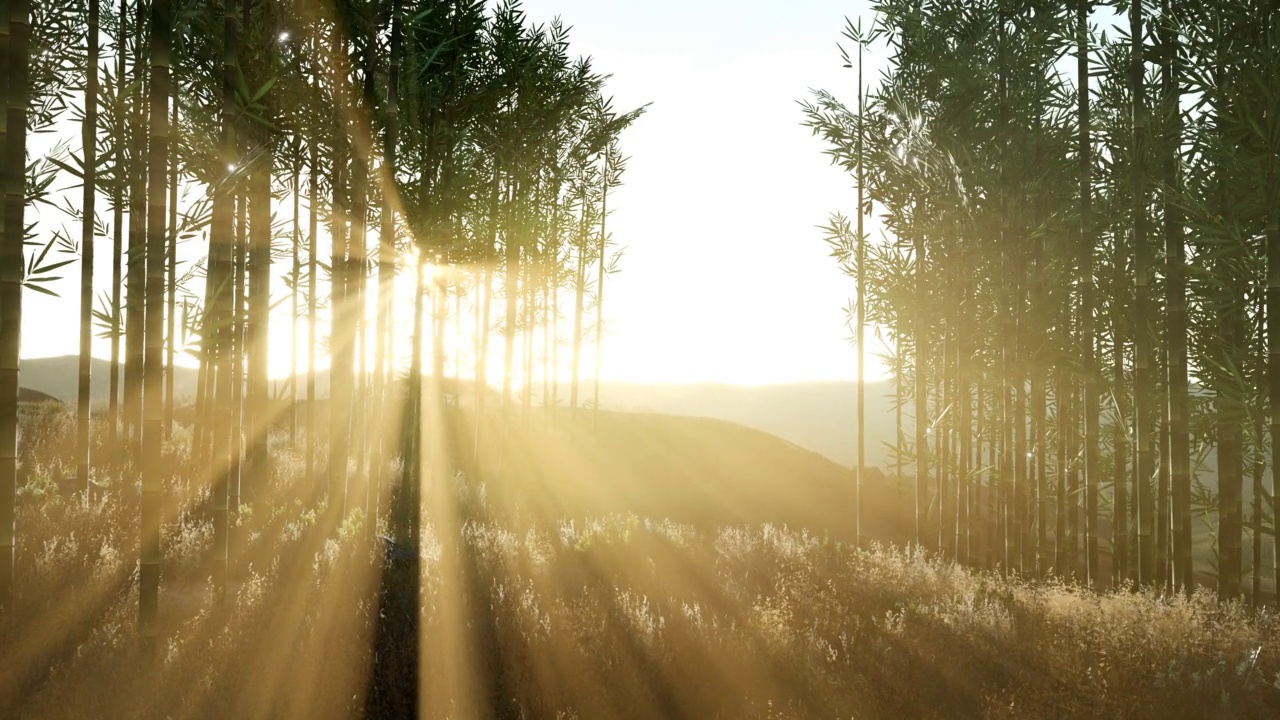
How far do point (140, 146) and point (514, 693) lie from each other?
917cm

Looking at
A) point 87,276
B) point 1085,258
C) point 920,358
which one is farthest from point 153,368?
point 920,358

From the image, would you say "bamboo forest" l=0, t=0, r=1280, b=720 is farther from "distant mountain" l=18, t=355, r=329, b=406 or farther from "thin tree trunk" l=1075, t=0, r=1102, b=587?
"distant mountain" l=18, t=355, r=329, b=406

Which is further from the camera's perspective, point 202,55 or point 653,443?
point 653,443

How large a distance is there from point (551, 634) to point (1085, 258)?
8.73 metres

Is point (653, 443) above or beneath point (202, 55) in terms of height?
beneath

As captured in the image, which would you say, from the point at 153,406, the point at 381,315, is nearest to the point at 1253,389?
the point at 381,315

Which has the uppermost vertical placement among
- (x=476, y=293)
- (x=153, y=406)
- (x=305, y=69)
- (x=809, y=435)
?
(x=305, y=69)

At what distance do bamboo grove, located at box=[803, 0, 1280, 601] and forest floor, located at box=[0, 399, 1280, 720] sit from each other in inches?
107

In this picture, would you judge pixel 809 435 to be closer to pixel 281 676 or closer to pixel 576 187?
pixel 576 187

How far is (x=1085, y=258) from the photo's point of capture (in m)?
10.1

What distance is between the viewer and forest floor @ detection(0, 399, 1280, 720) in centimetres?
519

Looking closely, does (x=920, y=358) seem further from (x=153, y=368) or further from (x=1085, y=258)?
(x=153, y=368)

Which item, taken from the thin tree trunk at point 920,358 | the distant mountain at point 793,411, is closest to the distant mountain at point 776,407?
the distant mountain at point 793,411

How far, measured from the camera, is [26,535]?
299 inches
